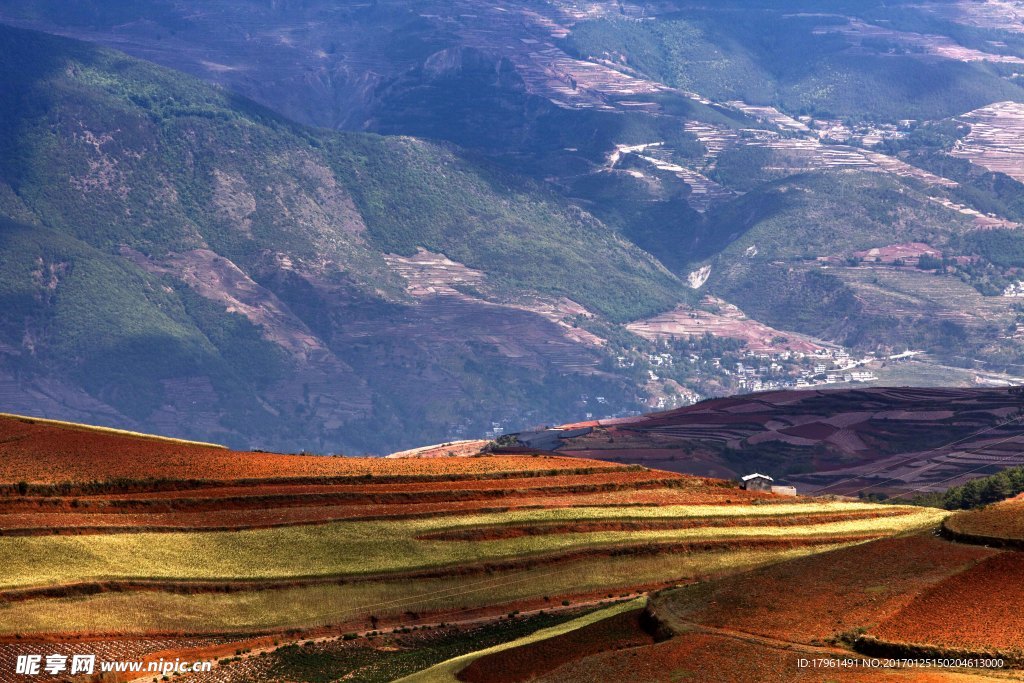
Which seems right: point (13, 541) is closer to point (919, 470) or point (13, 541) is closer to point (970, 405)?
point (919, 470)

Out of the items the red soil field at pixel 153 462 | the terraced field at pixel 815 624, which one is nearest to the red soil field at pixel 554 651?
the terraced field at pixel 815 624

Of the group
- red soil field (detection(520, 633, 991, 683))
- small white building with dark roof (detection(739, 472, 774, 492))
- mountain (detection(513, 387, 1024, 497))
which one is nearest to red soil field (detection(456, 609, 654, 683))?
red soil field (detection(520, 633, 991, 683))

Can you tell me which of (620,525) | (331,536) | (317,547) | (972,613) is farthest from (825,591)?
(331,536)

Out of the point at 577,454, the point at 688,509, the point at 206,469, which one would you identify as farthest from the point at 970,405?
the point at 206,469

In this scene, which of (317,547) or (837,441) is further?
(837,441)

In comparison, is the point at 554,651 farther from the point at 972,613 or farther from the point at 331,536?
the point at 331,536

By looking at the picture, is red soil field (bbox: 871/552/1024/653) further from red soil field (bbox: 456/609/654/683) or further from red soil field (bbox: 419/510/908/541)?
red soil field (bbox: 419/510/908/541)
